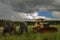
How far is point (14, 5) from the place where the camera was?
403cm

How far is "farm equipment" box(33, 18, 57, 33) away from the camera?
155 inches

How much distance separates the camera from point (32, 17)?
3.97m

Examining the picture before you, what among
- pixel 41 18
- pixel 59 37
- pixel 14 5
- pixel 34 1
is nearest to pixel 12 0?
pixel 14 5

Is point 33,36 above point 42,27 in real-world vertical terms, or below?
below

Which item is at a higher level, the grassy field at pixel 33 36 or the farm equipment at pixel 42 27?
the farm equipment at pixel 42 27

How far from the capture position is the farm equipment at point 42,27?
3949 mm

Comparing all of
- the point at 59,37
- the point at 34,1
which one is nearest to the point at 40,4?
the point at 34,1

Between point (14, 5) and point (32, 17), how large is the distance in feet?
1.59

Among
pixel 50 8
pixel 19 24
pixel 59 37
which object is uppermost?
pixel 50 8

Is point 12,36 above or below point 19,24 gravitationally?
below

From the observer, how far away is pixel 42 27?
3984 millimetres

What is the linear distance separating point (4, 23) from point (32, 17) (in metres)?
0.62

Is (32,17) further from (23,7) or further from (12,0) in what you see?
(12,0)

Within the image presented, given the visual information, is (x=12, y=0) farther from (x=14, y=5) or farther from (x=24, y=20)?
(x=24, y=20)
